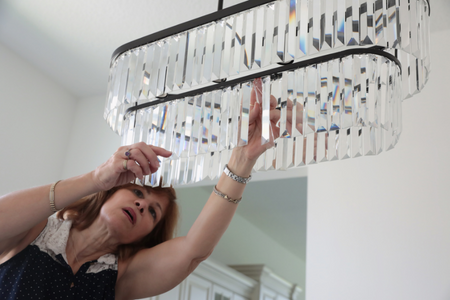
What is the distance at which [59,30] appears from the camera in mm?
2215

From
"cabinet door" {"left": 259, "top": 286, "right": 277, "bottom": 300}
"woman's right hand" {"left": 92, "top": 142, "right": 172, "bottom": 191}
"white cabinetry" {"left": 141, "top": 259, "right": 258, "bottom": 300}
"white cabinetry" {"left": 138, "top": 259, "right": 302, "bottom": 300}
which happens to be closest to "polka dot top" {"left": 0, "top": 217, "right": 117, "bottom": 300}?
"woman's right hand" {"left": 92, "top": 142, "right": 172, "bottom": 191}

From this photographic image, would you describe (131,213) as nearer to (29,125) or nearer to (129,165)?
(129,165)

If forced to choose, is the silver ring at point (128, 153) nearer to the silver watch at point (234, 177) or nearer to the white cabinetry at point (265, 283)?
the silver watch at point (234, 177)

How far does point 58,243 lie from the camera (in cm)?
108

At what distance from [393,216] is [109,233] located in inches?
50.1

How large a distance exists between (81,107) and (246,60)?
→ 2434 mm

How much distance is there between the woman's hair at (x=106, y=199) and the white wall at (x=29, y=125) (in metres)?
1.32

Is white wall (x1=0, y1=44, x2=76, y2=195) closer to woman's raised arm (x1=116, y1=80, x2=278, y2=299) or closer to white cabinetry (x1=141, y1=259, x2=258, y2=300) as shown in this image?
white cabinetry (x1=141, y1=259, x2=258, y2=300)

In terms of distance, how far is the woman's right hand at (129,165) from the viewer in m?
0.76

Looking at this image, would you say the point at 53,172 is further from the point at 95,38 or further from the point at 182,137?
the point at 182,137

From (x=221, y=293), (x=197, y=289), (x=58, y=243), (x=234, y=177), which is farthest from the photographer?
(x=221, y=293)

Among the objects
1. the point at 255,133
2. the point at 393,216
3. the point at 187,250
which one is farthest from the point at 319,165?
the point at 255,133

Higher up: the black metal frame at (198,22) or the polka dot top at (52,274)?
the black metal frame at (198,22)

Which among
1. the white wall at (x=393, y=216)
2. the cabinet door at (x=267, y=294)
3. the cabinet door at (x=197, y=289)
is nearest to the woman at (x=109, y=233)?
the white wall at (x=393, y=216)
